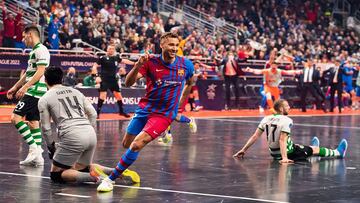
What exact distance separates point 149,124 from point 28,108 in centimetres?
282

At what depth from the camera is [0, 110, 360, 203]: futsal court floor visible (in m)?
10.2

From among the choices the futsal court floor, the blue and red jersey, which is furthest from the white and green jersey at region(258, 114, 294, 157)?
the blue and red jersey

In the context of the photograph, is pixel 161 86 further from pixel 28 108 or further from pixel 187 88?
pixel 28 108

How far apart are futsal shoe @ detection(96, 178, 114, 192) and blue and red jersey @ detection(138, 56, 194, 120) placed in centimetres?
120

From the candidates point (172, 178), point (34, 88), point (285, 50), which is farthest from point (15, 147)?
point (285, 50)

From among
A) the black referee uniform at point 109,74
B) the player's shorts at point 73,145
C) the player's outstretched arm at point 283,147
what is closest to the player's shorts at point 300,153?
the player's outstretched arm at point 283,147

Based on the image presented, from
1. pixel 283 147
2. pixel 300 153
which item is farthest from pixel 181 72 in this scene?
pixel 300 153

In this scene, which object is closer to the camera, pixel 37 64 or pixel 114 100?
pixel 37 64

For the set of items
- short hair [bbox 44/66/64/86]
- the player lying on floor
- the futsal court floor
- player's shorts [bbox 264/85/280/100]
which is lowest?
the futsal court floor

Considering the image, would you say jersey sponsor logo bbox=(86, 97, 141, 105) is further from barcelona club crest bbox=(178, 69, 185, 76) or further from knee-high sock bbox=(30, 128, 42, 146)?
barcelona club crest bbox=(178, 69, 185, 76)

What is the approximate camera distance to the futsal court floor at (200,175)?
10180 mm

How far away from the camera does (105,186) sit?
1031cm

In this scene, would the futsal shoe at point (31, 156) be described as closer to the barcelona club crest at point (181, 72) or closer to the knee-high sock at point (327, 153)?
the barcelona club crest at point (181, 72)

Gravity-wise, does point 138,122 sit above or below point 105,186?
above
